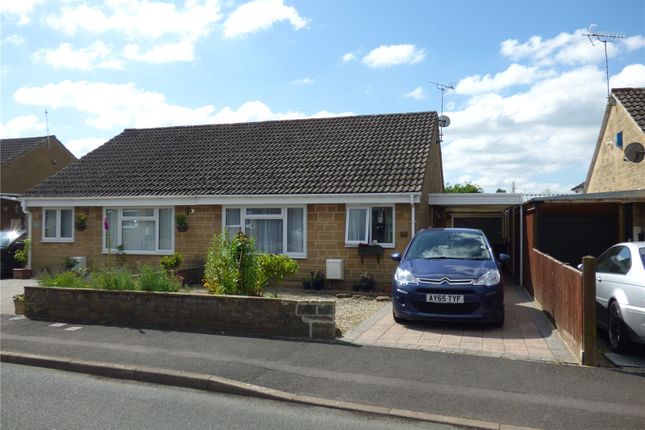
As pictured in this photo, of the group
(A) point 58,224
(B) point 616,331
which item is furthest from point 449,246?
(A) point 58,224

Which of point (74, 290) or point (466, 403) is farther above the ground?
point (74, 290)

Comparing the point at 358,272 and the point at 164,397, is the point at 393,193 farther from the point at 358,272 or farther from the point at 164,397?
the point at 164,397

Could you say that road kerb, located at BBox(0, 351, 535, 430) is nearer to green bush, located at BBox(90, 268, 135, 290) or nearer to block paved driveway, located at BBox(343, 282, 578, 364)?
block paved driveway, located at BBox(343, 282, 578, 364)

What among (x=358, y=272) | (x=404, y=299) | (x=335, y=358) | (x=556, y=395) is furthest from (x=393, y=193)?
(x=556, y=395)

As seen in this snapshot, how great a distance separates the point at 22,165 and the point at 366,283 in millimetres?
24411

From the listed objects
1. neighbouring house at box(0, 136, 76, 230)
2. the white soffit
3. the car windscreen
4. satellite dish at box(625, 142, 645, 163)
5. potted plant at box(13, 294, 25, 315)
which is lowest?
potted plant at box(13, 294, 25, 315)

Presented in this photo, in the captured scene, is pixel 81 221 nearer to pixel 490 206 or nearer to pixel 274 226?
pixel 274 226

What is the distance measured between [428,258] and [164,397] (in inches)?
209

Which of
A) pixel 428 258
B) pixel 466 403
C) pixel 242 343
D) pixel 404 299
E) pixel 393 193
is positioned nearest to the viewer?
pixel 466 403

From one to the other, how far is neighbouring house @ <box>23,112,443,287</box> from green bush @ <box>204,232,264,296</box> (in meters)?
4.52

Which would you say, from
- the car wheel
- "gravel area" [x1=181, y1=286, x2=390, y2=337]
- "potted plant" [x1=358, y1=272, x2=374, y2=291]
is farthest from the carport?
the car wheel

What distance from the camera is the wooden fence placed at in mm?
6591

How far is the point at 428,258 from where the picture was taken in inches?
372

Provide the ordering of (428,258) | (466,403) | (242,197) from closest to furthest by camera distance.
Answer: (466,403) → (428,258) → (242,197)
